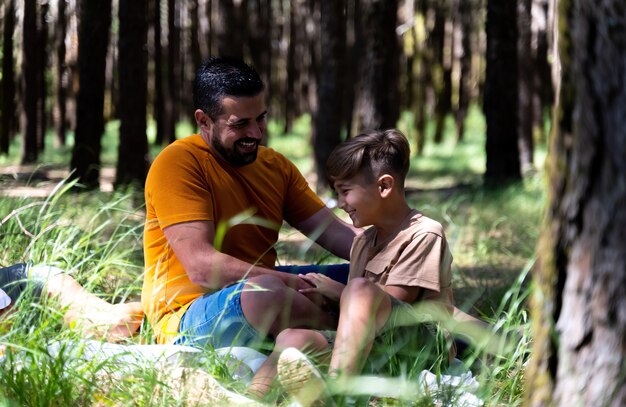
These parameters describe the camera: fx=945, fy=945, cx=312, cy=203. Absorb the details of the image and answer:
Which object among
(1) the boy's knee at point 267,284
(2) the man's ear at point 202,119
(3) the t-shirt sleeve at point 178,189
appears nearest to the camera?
(1) the boy's knee at point 267,284

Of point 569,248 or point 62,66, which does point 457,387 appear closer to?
point 569,248

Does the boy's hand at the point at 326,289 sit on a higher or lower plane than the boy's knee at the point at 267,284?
lower

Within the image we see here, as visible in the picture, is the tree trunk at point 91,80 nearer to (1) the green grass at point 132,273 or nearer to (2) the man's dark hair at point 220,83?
(1) the green grass at point 132,273

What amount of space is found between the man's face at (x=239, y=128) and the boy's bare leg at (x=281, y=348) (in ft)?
3.15

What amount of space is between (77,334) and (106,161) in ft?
52.8

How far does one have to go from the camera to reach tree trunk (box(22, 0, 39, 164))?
1535cm

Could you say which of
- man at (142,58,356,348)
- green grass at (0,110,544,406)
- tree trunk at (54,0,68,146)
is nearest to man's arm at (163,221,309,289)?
man at (142,58,356,348)

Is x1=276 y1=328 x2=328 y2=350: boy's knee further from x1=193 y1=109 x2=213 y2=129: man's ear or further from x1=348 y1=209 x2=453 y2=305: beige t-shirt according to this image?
x1=193 y1=109 x2=213 y2=129: man's ear

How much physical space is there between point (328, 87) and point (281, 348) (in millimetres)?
8999

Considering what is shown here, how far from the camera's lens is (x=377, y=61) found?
36.2 ft

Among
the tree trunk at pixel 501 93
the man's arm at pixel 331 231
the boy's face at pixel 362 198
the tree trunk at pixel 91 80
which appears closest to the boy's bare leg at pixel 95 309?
the man's arm at pixel 331 231

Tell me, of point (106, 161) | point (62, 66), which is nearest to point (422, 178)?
point (106, 161)

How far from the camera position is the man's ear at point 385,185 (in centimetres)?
379

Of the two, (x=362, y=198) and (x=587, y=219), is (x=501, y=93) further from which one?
(x=587, y=219)
